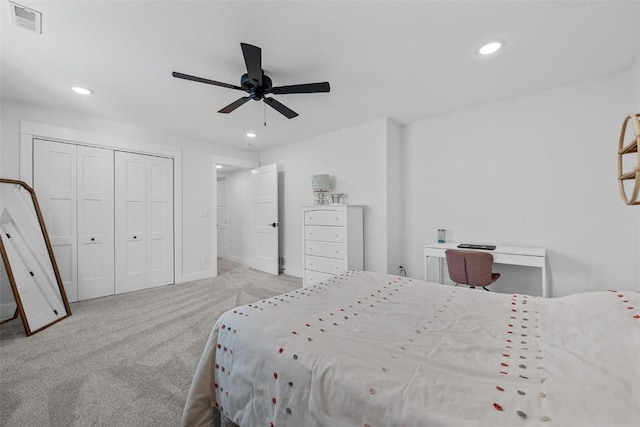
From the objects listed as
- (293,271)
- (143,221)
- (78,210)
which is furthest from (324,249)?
(78,210)

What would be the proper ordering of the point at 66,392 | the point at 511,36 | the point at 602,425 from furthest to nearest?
the point at 511,36, the point at 66,392, the point at 602,425

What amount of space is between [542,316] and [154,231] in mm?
4622

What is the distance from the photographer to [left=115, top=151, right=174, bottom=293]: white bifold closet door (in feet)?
12.4

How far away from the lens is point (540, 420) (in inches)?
26.1

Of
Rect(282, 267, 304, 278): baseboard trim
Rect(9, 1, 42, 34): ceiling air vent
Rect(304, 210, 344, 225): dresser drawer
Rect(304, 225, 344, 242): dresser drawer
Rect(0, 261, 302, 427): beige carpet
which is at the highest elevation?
Rect(9, 1, 42, 34): ceiling air vent

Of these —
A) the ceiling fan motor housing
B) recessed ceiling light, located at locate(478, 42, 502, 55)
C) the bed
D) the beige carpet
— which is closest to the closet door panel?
the beige carpet

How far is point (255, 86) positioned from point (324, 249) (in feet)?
7.63

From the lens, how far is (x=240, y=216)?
614 centimetres

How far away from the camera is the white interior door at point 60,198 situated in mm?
3201

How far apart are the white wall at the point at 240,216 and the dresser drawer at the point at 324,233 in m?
2.10

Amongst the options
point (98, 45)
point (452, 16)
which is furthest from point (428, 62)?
point (98, 45)

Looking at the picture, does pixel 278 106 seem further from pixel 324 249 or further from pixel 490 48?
pixel 324 249

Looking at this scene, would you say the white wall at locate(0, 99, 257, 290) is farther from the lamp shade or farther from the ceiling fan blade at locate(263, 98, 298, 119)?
the ceiling fan blade at locate(263, 98, 298, 119)

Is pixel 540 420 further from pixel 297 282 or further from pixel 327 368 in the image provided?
pixel 297 282
